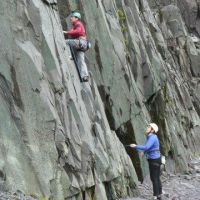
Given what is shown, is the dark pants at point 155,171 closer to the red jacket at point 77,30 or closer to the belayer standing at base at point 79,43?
the belayer standing at base at point 79,43

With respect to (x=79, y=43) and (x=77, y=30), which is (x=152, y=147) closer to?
(x=79, y=43)

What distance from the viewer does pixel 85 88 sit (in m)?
19.8

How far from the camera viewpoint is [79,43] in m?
20.0

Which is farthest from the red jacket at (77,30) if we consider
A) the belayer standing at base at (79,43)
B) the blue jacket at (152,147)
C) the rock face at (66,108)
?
the blue jacket at (152,147)

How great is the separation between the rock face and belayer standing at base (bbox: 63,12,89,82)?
26.2 inches

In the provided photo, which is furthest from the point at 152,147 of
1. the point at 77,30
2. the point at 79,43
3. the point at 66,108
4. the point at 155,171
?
the point at 77,30

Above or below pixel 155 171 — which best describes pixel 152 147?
above

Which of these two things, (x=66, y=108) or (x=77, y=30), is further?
(x=77, y=30)

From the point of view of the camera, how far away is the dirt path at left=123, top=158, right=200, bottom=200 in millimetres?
22666

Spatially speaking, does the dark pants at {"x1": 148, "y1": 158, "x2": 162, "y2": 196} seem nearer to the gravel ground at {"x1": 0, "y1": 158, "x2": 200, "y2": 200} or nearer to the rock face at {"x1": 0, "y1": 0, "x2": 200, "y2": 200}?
the gravel ground at {"x1": 0, "y1": 158, "x2": 200, "y2": 200}

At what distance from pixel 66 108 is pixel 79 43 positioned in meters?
4.26

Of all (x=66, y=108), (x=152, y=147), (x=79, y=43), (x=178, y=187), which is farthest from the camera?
(x=178, y=187)

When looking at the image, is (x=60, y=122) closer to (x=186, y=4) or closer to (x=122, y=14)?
(x=122, y=14)

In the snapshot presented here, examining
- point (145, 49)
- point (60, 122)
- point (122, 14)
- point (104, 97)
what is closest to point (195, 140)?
point (145, 49)
